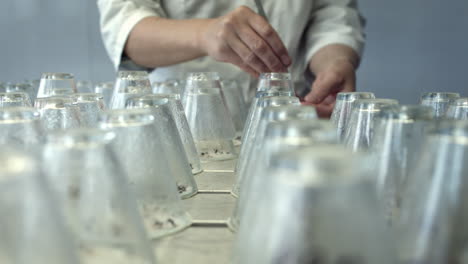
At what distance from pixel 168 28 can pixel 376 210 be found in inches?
30.7

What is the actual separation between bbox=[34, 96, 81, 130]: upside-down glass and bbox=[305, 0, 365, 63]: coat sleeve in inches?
29.5

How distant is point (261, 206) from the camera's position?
221 mm

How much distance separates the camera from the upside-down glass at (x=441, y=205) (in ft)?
0.77

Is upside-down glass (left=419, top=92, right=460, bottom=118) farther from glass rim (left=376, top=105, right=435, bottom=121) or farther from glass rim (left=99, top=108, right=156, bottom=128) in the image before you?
glass rim (left=99, top=108, right=156, bottom=128)

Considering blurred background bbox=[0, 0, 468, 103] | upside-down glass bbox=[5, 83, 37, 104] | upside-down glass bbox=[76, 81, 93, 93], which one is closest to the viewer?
upside-down glass bbox=[5, 83, 37, 104]

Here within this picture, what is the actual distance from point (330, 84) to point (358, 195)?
26.9 inches

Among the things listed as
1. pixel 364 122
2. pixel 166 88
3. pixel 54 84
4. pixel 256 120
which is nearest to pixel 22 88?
pixel 54 84

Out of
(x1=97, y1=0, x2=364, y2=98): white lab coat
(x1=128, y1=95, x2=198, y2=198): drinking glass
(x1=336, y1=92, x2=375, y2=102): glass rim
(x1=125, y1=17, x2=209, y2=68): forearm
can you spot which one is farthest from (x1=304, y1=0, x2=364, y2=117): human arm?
(x1=128, y1=95, x2=198, y2=198): drinking glass

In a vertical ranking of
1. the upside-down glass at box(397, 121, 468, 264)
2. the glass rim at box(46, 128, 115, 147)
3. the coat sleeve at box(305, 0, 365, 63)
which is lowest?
the upside-down glass at box(397, 121, 468, 264)

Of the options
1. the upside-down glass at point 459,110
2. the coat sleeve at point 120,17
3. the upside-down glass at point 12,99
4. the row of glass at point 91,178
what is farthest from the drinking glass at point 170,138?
the coat sleeve at point 120,17

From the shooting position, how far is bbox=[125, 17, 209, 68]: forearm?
0.90 m

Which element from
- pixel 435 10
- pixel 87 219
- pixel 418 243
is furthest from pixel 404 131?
pixel 435 10

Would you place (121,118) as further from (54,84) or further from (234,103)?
(234,103)

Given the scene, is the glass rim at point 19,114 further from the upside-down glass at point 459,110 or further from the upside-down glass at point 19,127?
the upside-down glass at point 459,110
